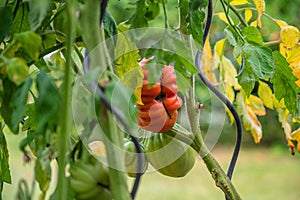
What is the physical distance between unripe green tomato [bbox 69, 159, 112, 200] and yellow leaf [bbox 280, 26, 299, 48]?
337 millimetres

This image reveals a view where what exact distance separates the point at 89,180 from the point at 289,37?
36 centimetres

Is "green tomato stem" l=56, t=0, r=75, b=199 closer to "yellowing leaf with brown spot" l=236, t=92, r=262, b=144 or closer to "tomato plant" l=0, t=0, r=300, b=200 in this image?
"tomato plant" l=0, t=0, r=300, b=200

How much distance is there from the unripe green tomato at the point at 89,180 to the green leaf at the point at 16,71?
0.05m

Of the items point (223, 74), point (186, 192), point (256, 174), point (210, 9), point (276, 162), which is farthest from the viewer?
point (276, 162)

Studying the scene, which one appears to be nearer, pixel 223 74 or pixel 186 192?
pixel 223 74

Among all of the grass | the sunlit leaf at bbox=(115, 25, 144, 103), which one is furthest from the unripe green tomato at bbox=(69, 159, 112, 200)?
the grass

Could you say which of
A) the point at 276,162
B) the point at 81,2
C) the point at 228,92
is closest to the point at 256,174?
the point at 276,162

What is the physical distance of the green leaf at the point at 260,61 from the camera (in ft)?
1.51

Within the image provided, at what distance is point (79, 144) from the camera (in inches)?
12.8

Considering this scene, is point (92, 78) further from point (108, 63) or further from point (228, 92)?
point (228, 92)

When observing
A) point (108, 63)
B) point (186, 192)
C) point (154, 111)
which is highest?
point (108, 63)

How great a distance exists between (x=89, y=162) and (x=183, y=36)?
214mm

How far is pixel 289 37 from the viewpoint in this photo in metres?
0.61

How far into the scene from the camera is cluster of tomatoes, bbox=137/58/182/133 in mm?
470
